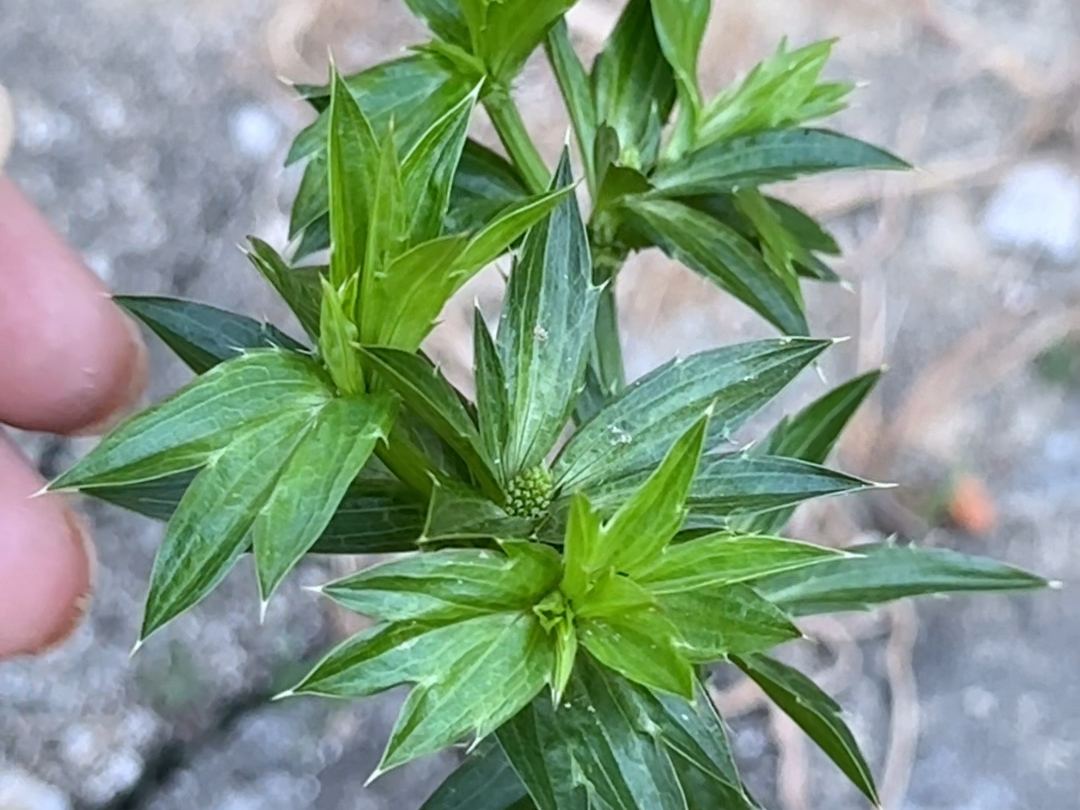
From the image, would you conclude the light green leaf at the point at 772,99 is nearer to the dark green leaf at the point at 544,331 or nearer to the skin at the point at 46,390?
the dark green leaf at the point at 544,331

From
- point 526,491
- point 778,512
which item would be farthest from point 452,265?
point 778,512

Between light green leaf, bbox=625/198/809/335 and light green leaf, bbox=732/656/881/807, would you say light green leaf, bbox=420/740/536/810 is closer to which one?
light green leaf, bbox=732/656/881/807

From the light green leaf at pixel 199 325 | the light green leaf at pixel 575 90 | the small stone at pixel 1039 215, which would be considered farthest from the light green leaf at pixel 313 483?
the small stone at pixel 1039 215

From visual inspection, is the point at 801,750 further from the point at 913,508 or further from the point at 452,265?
the point at 452,265

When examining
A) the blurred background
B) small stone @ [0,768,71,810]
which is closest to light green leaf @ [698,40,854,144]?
the blurred background

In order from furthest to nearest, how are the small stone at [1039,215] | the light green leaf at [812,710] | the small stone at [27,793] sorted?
1. the small stone at [1039,215]
2. the small stone at [27,793]
3. the light green leaf at [812,710]
